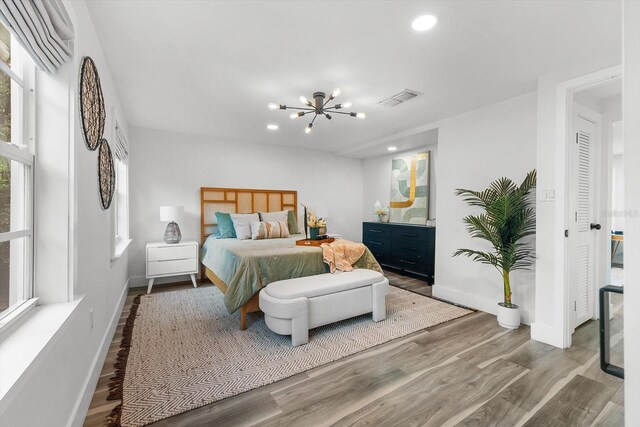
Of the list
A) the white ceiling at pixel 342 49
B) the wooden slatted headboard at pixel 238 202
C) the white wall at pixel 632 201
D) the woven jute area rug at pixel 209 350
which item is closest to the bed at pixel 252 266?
the woven jute area rug at pixel 209 350

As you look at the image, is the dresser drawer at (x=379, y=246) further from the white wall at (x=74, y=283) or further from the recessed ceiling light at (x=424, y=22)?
the white wall at (x=74, y=283)

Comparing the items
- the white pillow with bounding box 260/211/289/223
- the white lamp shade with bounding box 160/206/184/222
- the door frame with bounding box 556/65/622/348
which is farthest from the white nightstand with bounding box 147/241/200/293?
the door frame with bounding box 556/65/622/348

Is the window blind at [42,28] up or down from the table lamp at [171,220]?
up

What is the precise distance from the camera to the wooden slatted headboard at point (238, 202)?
183 inches

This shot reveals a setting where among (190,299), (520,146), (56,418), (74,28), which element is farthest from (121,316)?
(520,146)

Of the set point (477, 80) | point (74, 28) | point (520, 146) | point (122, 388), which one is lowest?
point (122, 388)

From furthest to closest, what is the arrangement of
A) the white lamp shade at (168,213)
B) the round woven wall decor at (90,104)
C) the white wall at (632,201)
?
the white lamp shade at (168,213) < the round woven wall decor at (90,104) < the white wall at (632,201)

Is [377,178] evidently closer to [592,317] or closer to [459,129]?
[459,129]

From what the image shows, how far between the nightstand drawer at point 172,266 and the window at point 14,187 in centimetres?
277

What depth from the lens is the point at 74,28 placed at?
1437 millimetres

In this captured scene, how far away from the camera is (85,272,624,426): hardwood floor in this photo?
5.32 feet

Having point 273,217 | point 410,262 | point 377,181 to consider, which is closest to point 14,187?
point 273,217

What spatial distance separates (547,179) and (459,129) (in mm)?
1291

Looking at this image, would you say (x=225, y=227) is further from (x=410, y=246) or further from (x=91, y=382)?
(x=410, y=246)
